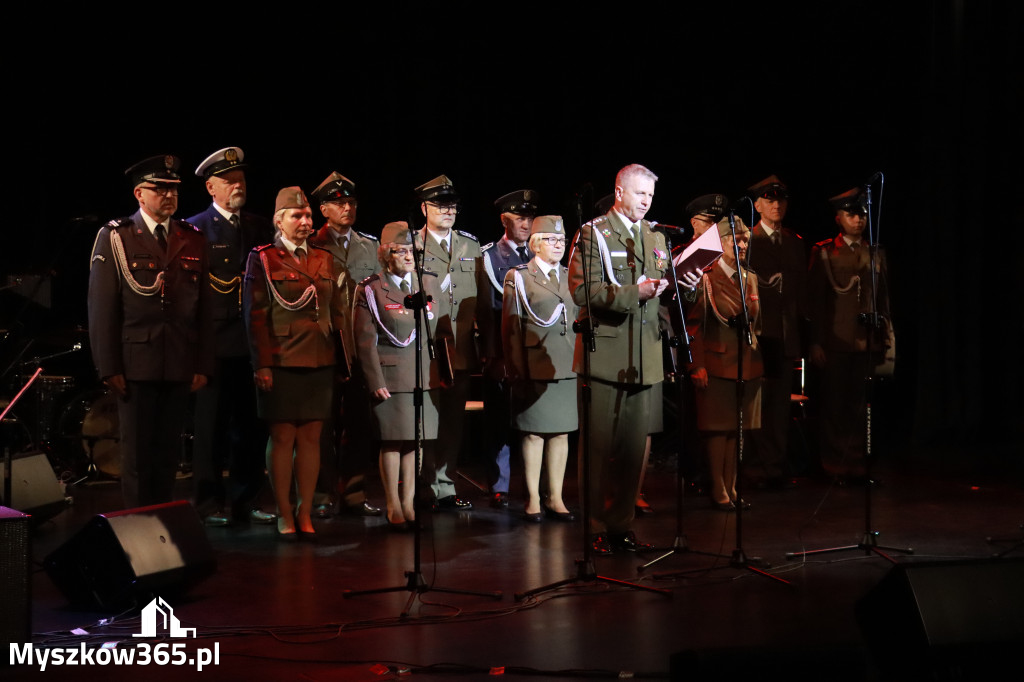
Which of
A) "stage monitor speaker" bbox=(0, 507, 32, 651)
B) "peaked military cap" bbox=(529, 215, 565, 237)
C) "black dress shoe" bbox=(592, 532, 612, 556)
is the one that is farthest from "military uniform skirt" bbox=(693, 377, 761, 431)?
"stage monitor speaker" bbox=(0, 507, 32, 651)

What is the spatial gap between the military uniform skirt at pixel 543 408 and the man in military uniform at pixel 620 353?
960 millimetres

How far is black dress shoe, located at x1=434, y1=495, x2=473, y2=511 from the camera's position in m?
6.70

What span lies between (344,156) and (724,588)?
17.7 ft

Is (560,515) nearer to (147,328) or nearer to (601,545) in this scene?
(601,545)

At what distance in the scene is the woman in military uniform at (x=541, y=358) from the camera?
623 centimetres

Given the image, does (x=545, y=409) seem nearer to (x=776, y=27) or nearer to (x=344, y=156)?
(x=344, y=156)

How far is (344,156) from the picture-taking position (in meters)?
8.73

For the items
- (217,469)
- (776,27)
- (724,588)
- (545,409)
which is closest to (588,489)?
(724,588)

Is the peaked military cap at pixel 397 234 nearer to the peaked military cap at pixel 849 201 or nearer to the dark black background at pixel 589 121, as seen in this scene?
the dark black background at pixel 589 121

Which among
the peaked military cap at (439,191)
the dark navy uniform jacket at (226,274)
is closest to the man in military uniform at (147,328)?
the dark navy uniform jacket at (226,274)

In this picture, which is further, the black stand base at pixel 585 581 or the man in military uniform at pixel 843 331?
the man in military uniform at pixel 843 331

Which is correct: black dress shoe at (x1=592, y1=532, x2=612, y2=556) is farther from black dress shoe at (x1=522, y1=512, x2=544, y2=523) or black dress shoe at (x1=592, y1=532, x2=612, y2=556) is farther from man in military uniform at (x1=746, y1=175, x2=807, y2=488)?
man in military uniform at (x1=746, y1=175, x2=807, y2=488)

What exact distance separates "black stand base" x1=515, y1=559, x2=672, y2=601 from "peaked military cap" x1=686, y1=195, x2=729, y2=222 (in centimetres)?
295

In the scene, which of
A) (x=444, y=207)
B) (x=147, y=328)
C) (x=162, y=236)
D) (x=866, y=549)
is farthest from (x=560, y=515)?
(x=162, y=236)
